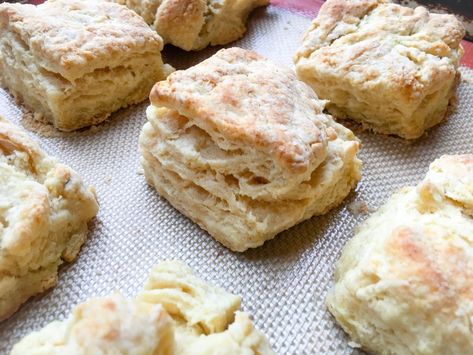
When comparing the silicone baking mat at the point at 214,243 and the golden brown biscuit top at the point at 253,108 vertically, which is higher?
the golden brown biscuit top at the point at 253,108

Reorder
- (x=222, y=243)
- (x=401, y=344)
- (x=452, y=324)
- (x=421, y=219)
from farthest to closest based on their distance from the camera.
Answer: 1. (x=222, y=243)
2. (x=421, y=219)
3. (x=401, y=344)
4. (x=452, y=324)

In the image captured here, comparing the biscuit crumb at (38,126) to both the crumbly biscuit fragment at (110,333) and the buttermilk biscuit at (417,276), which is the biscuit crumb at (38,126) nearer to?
the crumbly biscuit fragment at (110,333)

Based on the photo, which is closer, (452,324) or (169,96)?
(452,324)

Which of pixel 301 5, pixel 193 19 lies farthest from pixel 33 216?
pixel 301 5

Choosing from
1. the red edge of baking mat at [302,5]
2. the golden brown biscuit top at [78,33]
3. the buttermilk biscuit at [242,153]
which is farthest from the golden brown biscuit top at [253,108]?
the red edge of baking mat at [302,5]

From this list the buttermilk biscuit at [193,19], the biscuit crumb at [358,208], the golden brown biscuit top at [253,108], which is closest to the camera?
the golden brown biscuit top at [253,108]

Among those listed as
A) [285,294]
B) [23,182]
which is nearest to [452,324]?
[285,294]

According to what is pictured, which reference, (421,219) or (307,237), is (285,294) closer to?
(307,237)

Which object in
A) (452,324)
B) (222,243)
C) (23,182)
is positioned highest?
(452,324)
